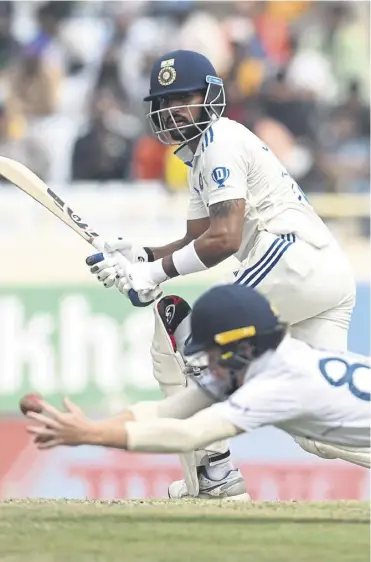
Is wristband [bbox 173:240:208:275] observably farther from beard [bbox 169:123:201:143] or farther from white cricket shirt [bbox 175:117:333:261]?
beard [bbox 169:123:201:143]

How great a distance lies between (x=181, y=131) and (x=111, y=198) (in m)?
4.84

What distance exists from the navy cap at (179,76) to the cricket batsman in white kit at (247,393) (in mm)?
1468

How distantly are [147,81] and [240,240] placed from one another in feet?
22.7

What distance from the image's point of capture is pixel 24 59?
→ 11.6 metres

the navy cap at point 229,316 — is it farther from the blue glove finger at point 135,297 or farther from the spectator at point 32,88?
the spectator at point 32,88

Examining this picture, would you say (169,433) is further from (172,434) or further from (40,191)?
(40,191)

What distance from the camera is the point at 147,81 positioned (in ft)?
38.3

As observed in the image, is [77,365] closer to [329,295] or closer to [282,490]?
[282,490]

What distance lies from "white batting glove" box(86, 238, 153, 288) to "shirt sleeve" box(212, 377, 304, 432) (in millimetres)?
1466

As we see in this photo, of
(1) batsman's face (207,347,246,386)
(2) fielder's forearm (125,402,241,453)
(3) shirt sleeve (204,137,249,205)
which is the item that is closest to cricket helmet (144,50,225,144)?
(3) shirt sleeve (204,137,249,205)

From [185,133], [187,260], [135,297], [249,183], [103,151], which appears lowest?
[135,297]

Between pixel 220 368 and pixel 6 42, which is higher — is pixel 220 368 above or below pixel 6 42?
below

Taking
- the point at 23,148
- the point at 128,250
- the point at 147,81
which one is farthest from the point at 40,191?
the point at 147,81

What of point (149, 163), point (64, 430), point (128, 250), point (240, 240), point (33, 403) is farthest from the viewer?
point (149, 163)
